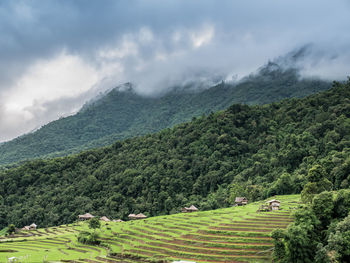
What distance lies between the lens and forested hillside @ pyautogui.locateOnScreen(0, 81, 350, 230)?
89938 millimetres

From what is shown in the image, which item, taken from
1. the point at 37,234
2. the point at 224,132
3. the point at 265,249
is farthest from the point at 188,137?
the point at 265,249

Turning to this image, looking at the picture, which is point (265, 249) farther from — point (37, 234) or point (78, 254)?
point (37, 234)

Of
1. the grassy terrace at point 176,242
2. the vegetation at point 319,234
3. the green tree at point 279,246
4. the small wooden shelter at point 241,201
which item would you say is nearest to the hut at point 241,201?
the small wooden shelter at point 241,201

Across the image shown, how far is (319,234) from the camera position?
37.9m

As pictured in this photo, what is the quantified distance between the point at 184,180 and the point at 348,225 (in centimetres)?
7694

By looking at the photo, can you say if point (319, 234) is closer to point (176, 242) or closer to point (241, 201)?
point (176, 242)

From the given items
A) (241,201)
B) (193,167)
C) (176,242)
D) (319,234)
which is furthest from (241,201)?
(193,167)

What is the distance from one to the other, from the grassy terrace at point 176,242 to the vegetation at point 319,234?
4105mm

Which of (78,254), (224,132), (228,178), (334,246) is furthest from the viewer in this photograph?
(224,132)

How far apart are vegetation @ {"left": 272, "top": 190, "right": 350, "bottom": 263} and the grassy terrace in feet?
13.5

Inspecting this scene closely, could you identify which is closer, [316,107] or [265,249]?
[265,249]

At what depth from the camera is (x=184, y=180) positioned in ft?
356

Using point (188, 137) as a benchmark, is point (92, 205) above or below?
below

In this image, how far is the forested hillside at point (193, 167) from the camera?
295 feet
